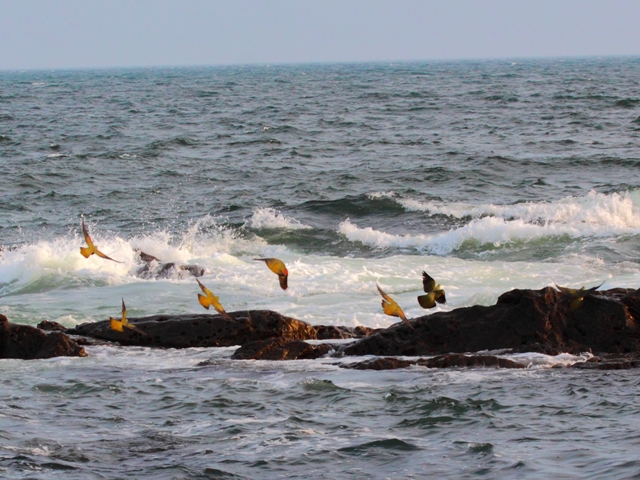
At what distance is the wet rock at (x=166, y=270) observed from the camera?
13.6m

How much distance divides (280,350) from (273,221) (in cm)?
999

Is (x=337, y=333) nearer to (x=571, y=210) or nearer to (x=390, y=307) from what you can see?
(x=390, y=307)

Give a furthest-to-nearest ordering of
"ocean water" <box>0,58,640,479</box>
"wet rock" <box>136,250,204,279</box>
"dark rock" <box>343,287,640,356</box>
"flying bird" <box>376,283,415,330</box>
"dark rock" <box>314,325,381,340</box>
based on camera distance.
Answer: "wet rock" <box>136,250,204,279</box> → "dark rock" <box>314,325,381,340</box> → "dark rock" <box>343,287,640,356</box> → "flying bird" <box>376,283,415,330</box> → "ocean water" <box>0,58,640,479</box>

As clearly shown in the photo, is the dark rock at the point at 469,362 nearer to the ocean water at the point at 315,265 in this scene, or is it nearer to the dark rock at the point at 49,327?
the ocean water at the point at 315,265

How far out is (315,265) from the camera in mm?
14312

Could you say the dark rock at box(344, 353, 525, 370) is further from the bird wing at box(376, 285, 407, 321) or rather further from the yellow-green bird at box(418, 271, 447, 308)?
the yellow-green bird at box(418, 271, 447, 308)

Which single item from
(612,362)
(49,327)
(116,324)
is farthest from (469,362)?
(49,327)

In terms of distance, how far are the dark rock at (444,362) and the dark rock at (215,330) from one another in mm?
1254

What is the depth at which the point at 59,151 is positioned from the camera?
28.7m

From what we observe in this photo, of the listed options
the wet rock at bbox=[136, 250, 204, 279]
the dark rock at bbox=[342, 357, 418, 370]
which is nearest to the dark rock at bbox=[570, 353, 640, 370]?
the dark rock at bbox=[342, 357, 418, 370]

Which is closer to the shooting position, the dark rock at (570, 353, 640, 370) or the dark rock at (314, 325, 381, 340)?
the dark rock at (570, 353, 640, 370)

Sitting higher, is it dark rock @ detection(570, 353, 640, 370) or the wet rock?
dark rock @ detection(570, 353, 640, 370)

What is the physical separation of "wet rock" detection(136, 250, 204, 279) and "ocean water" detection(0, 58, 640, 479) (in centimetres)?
15

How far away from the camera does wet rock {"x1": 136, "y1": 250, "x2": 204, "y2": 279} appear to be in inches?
536
